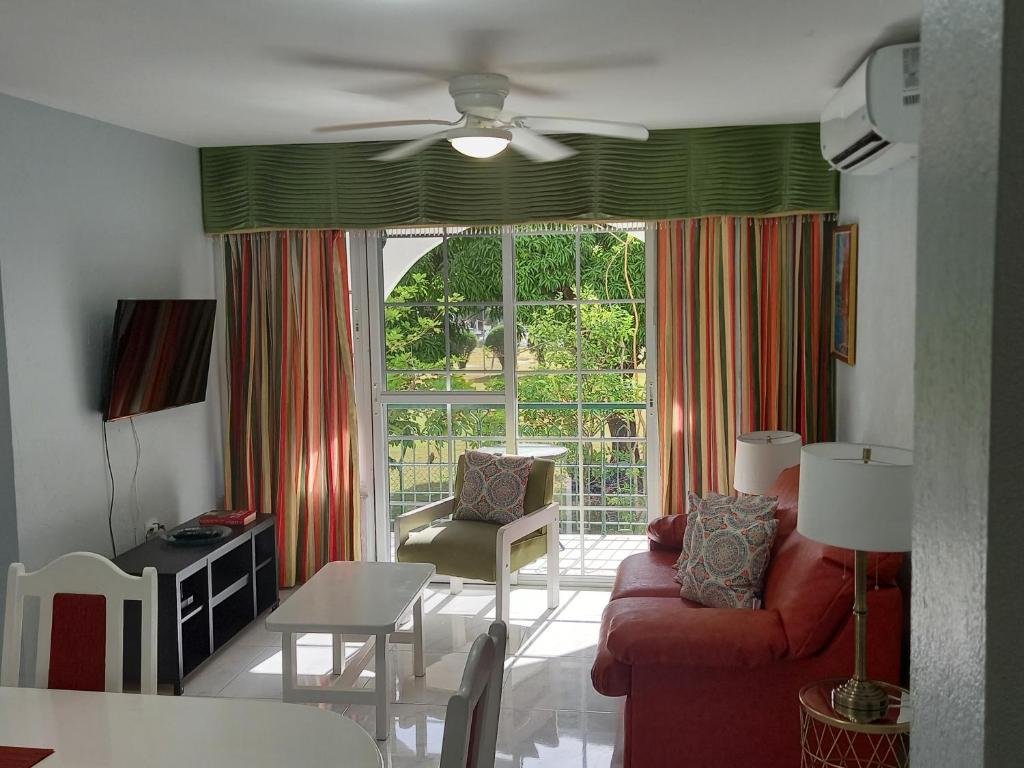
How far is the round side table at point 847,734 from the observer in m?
2.80

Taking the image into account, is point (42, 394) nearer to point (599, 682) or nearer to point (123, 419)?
point (123, 419)

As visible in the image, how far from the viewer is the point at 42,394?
418cm

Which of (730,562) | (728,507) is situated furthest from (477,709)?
(728,507)

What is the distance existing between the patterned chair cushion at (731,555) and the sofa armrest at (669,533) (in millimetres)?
643

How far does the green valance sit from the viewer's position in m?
5.15

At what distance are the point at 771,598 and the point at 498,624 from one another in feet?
6.27

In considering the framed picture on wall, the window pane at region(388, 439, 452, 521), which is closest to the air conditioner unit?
the framed picture on wall

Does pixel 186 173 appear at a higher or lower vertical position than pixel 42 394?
higher

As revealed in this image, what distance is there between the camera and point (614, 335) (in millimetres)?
5586

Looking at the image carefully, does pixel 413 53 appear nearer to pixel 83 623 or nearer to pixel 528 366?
pixel 83 623

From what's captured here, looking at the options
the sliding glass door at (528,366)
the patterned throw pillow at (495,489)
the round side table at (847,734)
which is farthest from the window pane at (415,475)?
the round side table at (847,734)

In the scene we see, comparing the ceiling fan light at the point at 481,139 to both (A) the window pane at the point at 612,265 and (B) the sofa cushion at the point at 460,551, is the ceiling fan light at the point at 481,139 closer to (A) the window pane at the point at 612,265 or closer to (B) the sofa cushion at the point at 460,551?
(A) the window pane at the point at 612,265

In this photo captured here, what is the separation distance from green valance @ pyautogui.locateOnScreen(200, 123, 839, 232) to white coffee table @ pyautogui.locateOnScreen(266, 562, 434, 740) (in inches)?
85.1

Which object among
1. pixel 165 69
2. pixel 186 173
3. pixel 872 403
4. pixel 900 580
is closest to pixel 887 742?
pixel 900 580
